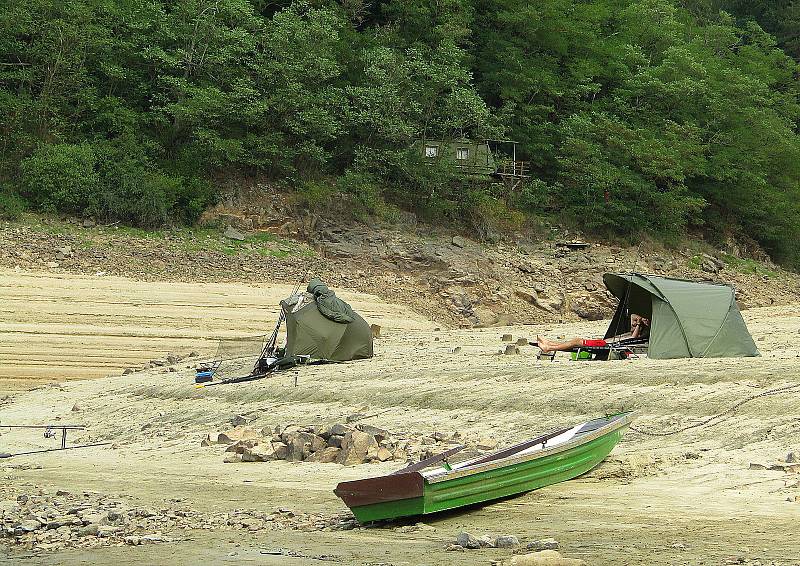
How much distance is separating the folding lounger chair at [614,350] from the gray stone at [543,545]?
8.09 metres

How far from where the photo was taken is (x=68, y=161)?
102 ft

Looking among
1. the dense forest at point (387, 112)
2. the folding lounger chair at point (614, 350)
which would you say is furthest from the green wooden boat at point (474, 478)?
the dense forest at point (387, 112)

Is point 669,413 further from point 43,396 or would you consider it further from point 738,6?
point 738,6

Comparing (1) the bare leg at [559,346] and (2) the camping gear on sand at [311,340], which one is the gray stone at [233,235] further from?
(1) the bare leg at [559,346]

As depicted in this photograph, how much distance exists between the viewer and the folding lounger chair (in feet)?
51.6

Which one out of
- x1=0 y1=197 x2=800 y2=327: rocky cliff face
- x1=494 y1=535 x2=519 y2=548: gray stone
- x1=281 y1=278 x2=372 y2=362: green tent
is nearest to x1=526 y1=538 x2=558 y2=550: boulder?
x1=494 y1=535 x2=519 y2=548: gray stone

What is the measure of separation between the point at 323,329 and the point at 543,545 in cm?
1088

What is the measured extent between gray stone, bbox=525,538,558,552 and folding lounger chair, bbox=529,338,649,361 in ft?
26.5

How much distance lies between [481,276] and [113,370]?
1320 cm

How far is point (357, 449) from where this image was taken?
444 inches

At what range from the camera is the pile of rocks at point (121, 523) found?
884 centimetres

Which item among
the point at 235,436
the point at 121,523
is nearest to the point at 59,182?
the point at 235,436

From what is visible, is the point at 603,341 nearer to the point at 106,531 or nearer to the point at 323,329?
the point at 323,329

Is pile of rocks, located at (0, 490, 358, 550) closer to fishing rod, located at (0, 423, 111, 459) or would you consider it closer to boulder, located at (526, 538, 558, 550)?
boulder, located at (526, 538, 558, 550)
